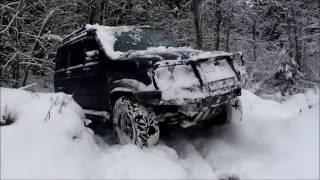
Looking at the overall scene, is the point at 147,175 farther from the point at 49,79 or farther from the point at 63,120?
the point at 49,79

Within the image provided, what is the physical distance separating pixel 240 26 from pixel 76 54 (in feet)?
52.0

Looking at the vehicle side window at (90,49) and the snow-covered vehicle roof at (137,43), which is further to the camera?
the vehicle side window at (90,49)

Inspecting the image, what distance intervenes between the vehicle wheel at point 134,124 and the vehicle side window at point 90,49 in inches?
39.4

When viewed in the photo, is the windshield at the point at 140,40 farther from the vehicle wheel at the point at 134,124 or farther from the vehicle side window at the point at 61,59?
the vehicle side window at the point at 61,59

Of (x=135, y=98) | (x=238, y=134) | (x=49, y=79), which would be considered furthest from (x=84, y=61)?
(x=49, y=79)

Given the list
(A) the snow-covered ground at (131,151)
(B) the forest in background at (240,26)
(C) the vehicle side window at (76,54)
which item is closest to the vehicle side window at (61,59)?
(C) the vehicle side window at (76,54)

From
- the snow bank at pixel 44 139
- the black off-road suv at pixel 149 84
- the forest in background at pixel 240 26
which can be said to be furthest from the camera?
the forest in background at pixel 240 26

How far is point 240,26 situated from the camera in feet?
71.9

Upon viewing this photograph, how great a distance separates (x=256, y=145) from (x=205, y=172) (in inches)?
35.5

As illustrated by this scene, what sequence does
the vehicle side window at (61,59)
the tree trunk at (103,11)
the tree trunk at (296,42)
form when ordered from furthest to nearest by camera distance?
the tree trunk at (296,42), the tree trunk at (103,11), the vehicle side window at (61,59)

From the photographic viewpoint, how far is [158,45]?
22.4ft

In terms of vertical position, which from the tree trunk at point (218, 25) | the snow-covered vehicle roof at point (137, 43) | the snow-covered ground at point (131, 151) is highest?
the tree trunk at point (218, 25)

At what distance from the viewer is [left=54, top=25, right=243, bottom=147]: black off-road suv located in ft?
16.8

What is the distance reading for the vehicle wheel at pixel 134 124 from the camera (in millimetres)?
5191
